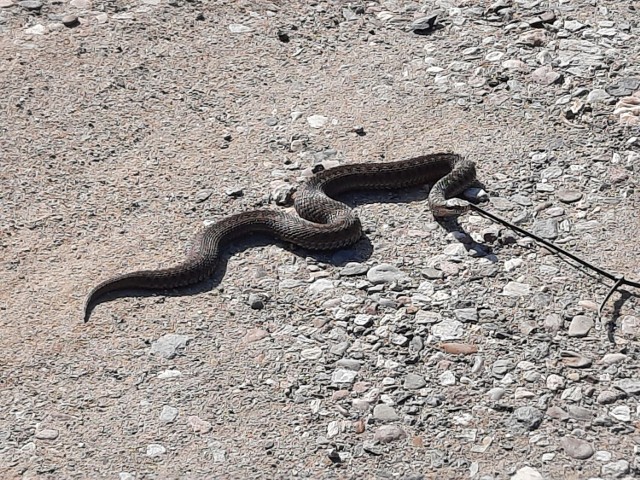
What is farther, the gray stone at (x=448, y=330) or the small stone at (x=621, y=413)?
the gray stone at (x=448, y=330)

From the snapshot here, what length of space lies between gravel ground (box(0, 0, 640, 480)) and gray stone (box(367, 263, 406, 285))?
0.07 feet

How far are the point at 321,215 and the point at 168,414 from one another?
100 inches

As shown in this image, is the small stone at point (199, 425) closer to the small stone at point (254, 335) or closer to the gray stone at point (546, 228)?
the small stone at point (254, 335)

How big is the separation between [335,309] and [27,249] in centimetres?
261

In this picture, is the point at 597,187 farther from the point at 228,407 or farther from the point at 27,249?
the point at 27,249

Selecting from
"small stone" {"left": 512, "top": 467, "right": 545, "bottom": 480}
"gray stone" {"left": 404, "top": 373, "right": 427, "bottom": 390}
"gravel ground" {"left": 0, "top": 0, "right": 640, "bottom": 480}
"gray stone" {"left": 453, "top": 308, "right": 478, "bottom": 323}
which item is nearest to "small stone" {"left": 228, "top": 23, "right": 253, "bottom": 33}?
"gravel ground" {"left": 0, "top": 0, "right": 640, "bottom": 480}

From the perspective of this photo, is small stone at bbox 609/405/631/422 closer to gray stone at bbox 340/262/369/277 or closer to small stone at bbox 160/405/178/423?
gray stone at bbox 340/262/369/277

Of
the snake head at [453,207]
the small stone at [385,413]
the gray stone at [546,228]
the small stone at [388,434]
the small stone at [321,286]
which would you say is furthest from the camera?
the snake head at [453,207]

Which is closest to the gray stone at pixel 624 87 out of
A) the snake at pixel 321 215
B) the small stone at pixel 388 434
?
the snake at pixel 321 215

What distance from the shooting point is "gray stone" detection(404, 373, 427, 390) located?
22.0ft

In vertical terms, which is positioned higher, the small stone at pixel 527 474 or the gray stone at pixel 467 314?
the small stone at pixel 527 474

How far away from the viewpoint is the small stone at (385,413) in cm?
648

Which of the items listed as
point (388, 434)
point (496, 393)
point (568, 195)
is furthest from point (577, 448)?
point (568, 195)

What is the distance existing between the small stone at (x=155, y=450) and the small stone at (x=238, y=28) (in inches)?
245
